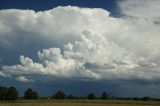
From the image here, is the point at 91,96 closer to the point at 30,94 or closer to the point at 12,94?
the point at 30,94

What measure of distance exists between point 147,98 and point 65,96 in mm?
43380

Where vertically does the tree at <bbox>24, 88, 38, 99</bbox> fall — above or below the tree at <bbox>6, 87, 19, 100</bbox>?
above

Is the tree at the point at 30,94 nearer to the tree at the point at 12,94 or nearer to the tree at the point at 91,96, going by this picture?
the tree at the point at 12,94

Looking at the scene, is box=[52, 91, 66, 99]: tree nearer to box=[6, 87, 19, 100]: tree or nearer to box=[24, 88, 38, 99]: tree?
box=[24, 88, 38, 99]: tree

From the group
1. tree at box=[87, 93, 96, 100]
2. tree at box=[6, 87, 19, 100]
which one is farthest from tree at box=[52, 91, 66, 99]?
tree at box=[6, 87, 19, 100]

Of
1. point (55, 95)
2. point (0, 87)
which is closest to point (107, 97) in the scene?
point (55, 95)

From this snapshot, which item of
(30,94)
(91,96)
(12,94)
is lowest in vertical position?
(12,94)

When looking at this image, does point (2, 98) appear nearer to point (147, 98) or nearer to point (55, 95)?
point (55, 95)

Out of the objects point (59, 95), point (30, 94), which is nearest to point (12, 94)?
point (30, 94)

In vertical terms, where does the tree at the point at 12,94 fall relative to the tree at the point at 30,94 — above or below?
below

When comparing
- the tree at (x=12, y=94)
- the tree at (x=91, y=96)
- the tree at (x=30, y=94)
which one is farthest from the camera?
the tree at (x=91, y=96)

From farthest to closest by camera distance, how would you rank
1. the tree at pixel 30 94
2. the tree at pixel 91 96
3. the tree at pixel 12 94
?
the tree at pixel 91 96, the tree at pixel 30 94, the tree at pixel 12 94

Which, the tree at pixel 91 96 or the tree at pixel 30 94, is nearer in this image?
the tree at pixel 30 94

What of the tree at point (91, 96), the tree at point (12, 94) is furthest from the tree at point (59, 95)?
the tree at point (12, 94)
